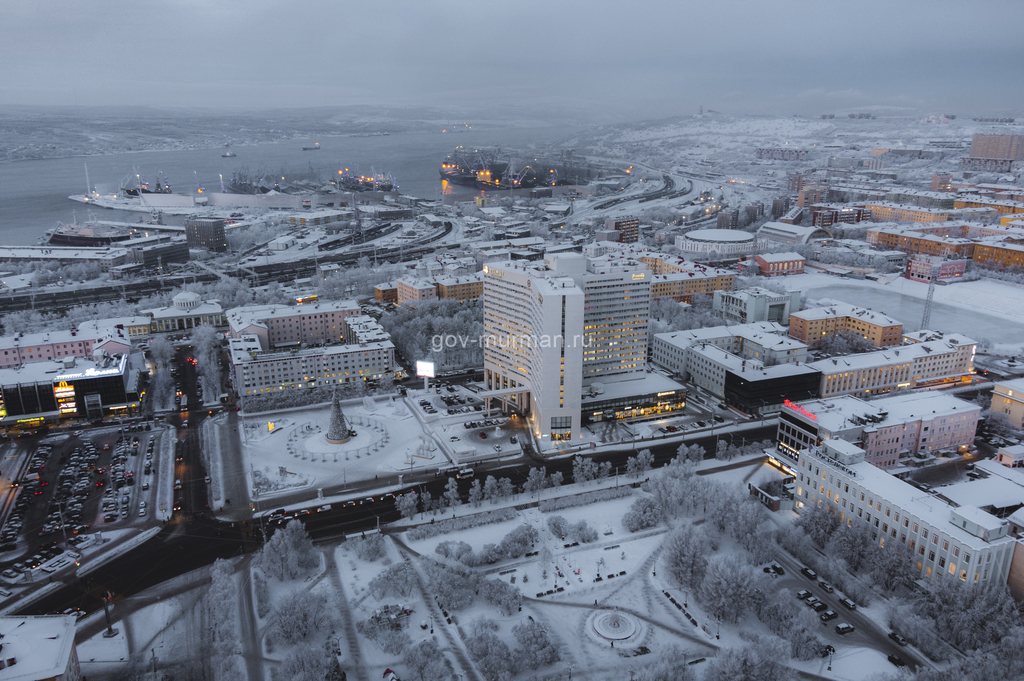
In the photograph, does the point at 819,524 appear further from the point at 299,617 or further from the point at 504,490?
the point at 299,617

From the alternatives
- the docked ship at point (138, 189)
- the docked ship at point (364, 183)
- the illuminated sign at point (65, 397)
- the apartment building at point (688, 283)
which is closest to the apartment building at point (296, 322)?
the illuminated sign at point (65, 397)

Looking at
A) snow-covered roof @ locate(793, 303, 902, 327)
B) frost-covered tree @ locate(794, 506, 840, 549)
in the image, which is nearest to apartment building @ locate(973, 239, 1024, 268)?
snow-covered roof @ locate(793, 303, 902, 327)

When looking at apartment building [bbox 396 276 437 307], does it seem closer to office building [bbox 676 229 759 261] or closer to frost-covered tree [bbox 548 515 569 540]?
frost-covered tree [bbox 548 515 569 540]

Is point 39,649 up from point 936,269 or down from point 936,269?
down

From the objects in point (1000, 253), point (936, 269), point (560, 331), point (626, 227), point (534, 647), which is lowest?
point (534, 647)

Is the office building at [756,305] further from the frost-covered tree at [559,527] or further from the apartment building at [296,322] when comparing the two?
the frost-covered tree at [559,527]

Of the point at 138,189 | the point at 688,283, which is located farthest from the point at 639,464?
the point at 138,189
